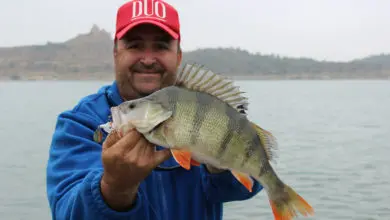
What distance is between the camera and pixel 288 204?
108 inches

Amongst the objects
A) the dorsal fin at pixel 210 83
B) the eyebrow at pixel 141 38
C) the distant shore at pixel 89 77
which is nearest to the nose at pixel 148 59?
the eyebrow at pixel 141 38

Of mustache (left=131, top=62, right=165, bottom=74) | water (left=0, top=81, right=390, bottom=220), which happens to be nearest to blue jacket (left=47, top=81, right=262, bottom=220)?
mustache (left=131, top=62, right=165, bottom=74)

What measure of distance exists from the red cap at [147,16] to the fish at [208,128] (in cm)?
63

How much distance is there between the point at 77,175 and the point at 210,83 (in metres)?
0.87

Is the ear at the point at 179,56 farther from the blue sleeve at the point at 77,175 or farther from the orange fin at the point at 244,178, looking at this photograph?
the orange fin at the point at 244,178

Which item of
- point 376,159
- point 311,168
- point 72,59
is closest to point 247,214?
point 311,168

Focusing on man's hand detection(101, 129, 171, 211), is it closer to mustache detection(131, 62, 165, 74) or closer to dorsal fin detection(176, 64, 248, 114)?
dorsal fin detection(176, 64, 248, 114)

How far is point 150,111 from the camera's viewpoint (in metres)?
2.35

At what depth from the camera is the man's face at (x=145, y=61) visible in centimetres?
303

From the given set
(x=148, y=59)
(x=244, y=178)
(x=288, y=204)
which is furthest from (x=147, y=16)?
(x=288, y=204)

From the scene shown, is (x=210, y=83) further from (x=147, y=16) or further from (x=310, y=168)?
(x=310, y=168)

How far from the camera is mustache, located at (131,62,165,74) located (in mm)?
3014

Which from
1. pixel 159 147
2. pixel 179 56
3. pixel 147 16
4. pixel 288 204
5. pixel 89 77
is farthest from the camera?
pixel 89 77

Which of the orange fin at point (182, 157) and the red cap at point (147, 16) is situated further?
the red cap at point (147, 16)
